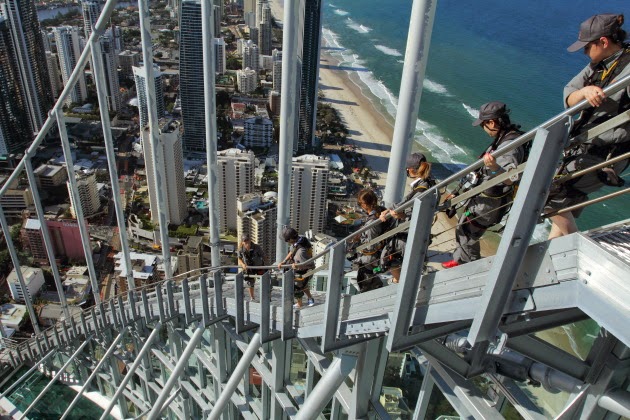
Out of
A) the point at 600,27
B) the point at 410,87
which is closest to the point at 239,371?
the point at 410,87

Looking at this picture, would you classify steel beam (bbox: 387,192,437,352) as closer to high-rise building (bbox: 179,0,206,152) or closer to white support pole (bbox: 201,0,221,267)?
white support pole (bbox: 201,0,221,267)

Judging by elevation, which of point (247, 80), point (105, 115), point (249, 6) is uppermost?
point (105, 115)

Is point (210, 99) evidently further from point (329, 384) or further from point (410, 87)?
point (329, 384)

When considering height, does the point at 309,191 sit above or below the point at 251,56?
below

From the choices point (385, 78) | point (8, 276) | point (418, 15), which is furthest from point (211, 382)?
point (385, 78)

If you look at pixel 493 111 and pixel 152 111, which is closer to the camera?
pixel 493 111

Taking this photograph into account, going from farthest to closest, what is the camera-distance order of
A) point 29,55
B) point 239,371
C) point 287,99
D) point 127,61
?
point 127,61
point 29,55
point 287,99
point 239,371

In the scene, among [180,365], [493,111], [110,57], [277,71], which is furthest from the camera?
[277,71]
